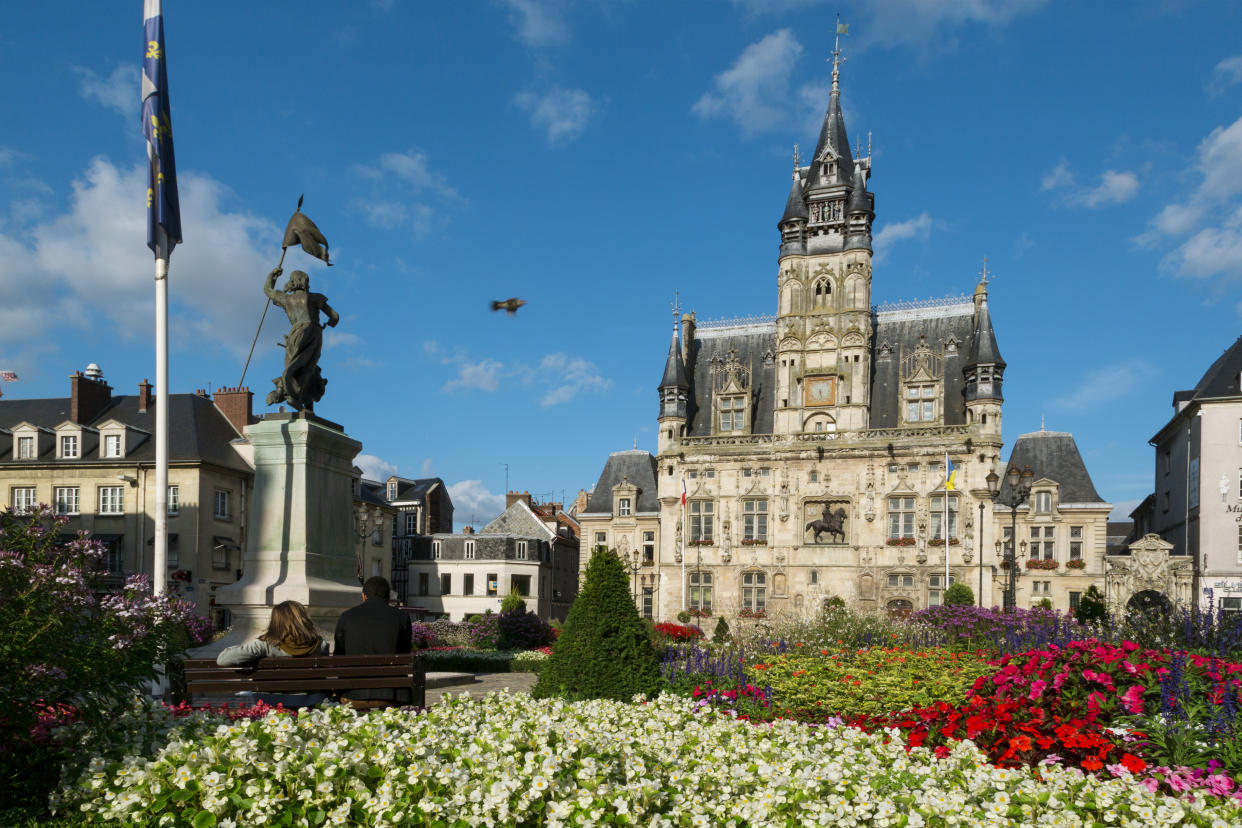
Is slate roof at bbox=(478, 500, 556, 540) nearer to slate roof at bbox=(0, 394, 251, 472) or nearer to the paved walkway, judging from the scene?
slate roof at bbox=(0, 394, 251, 472)

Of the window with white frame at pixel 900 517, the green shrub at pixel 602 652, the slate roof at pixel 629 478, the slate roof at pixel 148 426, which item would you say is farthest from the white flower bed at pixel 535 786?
the slate roof at pixel 629 478

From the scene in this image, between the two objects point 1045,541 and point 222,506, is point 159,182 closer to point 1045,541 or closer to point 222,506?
point 222,506

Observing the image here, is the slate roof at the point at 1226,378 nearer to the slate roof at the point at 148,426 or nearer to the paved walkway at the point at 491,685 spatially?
the paved walkway at the point at 491,685

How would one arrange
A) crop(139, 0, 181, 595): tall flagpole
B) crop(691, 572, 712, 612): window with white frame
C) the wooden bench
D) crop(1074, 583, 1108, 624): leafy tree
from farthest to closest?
crop(691, 572, 712, 612): window with white frame, crop(1074, 583, 1108, 624): leafy tree, crop(139, 0, 181, 595): tall flagpole, the wooden bench

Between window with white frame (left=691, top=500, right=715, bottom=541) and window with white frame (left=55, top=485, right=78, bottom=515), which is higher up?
window with white frame (left=55, top=485, right=78, bottom=515)

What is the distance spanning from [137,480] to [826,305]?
3522 cm

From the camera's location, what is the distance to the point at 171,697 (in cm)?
958

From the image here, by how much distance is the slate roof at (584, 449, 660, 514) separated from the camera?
5428cm

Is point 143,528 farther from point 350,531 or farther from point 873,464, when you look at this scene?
point 873,464

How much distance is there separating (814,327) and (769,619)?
15788mm

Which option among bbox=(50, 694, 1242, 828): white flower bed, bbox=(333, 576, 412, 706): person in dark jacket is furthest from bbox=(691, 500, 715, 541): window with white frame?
bbox=(50, 694, 1242, 828): white flower bed

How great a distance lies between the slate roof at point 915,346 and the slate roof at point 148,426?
33.0m

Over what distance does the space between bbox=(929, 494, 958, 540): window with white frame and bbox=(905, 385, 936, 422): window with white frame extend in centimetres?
450

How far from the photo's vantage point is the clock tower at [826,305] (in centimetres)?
4756
